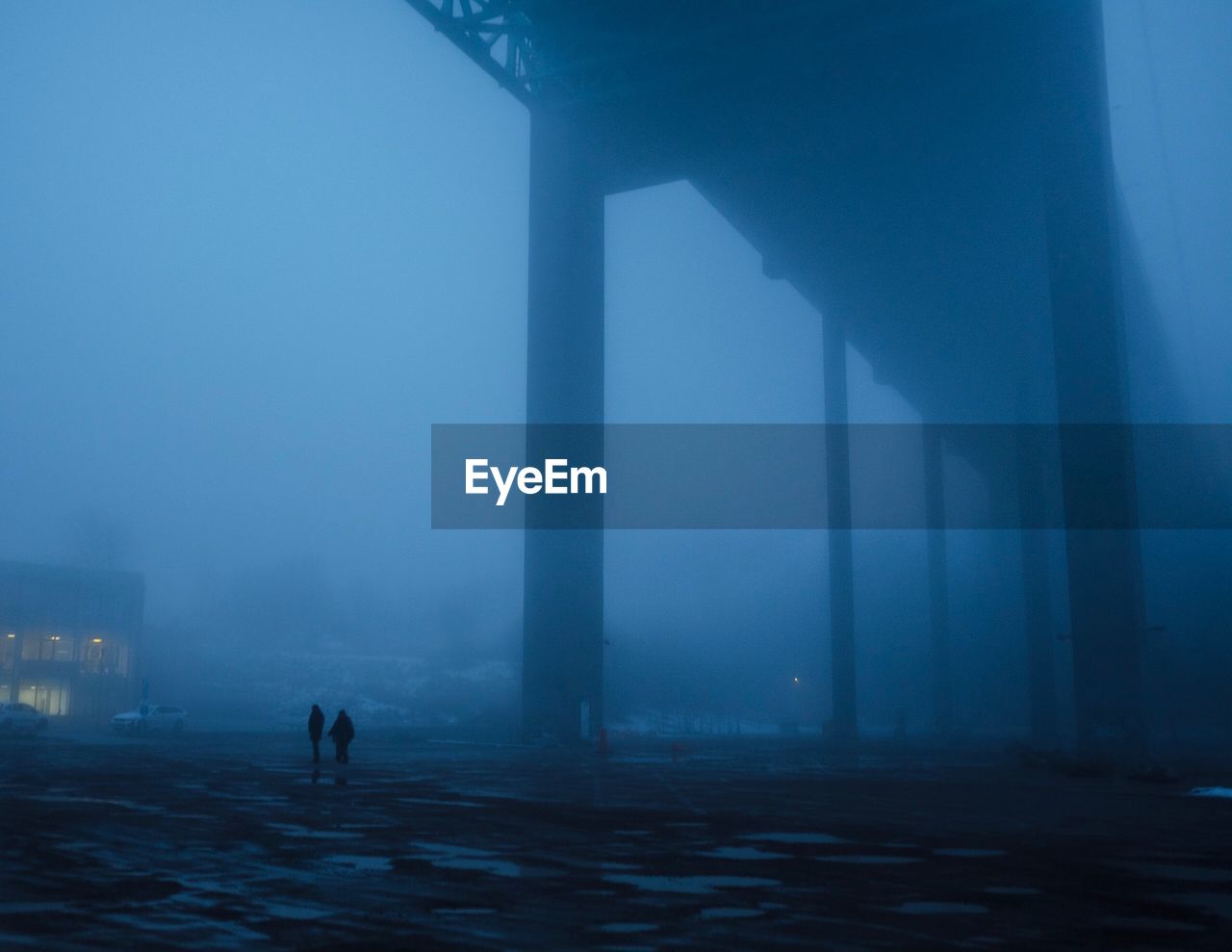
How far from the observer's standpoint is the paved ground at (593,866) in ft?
23.0

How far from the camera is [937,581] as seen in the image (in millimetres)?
86750

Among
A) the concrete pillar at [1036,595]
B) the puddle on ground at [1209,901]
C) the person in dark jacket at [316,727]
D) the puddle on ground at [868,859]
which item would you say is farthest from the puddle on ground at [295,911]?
the concrete pillar at [1036,595]

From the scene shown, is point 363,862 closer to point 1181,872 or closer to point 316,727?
point 1181,872

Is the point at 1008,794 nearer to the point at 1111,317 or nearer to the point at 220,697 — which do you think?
the point at 1111,317

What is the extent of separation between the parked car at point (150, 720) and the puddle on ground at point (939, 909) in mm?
47863

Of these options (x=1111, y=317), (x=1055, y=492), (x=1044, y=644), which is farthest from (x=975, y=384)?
(x=1111, y=317)

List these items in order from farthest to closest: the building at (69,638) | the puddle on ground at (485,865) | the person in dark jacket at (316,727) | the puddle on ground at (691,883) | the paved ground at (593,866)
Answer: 1. the building at (69,638)
2. the person in dark jacket at (316,727)
3. the puddle on ground at (485,865)
4. the puddle on ground at (691,883)
5. the paved ground at (593,866)

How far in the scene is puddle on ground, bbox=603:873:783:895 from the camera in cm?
864

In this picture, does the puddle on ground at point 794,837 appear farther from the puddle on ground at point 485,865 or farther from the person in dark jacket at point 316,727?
the person in dark jacket at point 316,727

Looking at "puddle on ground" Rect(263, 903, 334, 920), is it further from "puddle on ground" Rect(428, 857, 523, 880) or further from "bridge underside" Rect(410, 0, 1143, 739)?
"bridge underside" Rect(410, 0, 1143, 739)

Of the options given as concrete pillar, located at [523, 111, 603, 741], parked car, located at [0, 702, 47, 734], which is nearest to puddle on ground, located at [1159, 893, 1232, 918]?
concrete pillar, located at [523, 111, 603, 741]

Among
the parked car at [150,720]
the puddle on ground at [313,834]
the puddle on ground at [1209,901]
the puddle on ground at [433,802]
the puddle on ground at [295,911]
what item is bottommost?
the parked car at [150,720]

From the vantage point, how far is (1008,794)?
2047 centimetres

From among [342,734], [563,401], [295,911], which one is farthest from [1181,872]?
[563,401]
